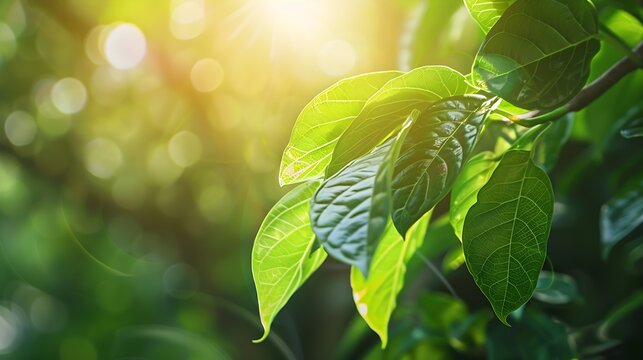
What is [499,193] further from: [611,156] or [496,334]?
[611,156]

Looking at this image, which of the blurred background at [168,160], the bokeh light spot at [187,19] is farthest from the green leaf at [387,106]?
the bokeh light spot at [187,19]

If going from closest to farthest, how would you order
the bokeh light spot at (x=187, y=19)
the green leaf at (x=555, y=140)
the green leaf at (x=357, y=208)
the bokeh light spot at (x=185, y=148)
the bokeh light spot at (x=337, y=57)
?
the green leaf at (x=357, y=208), the green leaf at (x=555, y=140), the bokeh light spot at (x=337, y=57), the bokeh light spot at (x=187, y=19), the bokeh light spot at (x=185, y=148)

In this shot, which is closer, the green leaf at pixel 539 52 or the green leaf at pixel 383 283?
the green leaf at pixel 539 52

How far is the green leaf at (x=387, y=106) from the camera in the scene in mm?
310

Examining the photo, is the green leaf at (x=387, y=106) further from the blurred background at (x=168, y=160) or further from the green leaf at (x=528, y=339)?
the blurred background at (x=168, y=160)

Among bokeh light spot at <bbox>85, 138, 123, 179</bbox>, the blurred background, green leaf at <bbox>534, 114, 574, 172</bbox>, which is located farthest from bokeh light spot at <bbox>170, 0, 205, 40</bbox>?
green leaf at <bbox>534, 114, 574, 172</bbox>

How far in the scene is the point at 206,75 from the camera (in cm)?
134

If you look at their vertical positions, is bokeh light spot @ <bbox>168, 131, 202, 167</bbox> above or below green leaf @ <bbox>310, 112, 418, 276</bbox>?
below

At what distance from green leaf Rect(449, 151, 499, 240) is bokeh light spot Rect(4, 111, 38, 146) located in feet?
4.14

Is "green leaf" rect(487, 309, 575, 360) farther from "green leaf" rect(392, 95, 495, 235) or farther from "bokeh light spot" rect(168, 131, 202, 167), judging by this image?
"bokeh light spot" rect(168, 131, 202, 167)

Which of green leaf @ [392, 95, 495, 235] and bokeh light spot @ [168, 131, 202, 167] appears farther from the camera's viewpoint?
bokeh light spot @ [168, 131, 202, 167]

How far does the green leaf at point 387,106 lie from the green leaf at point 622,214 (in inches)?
12.7

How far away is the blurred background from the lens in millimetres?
1165

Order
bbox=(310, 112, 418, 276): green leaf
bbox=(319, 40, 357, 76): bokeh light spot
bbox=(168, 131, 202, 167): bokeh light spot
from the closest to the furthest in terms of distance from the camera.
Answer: bbox=(310, 112, 418, 276): green leaf → bbox=(319, 40, 357, 76): bokeh light spot → bbox=(168, 131, 202, 167): bokeh light spot
